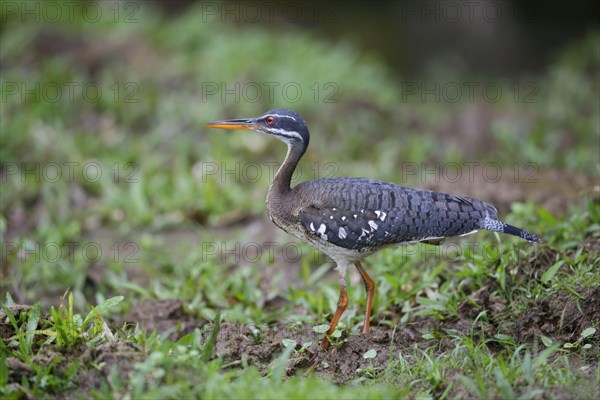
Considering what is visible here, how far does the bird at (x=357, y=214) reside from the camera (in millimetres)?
5645

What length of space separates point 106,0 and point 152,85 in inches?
194

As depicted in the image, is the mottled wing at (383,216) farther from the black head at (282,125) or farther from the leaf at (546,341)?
the leaf at (546,341)

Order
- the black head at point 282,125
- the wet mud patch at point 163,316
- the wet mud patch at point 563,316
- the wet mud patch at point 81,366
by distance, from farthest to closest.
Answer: the wet mud patch at point 163,316, the black head at point 282,125, the wet mud patch at point 563,316, the wet mud patch at point 81,366

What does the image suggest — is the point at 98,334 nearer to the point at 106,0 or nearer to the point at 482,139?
the point at 482,139

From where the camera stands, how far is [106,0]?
49.6ft

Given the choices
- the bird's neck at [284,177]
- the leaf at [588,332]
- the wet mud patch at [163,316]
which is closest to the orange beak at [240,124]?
the bird's neck at [284,177]

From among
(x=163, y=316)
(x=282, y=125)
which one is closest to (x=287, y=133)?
(x=282, y=125)

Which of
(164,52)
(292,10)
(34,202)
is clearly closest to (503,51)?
(292,10)

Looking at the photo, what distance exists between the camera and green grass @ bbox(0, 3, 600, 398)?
472 cm

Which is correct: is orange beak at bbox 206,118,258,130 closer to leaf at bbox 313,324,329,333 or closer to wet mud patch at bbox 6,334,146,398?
leaf at bbox 313,324,329,333

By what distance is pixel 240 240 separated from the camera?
8.18 metres

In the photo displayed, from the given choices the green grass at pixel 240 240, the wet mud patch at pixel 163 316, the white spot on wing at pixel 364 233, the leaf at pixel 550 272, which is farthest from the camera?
the wet mud patch at pixel 163 316

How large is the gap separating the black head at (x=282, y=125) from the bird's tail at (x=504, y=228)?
1612 millimetres

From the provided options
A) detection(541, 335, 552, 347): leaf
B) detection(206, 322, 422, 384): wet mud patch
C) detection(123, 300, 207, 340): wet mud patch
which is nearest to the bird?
detection(206, 322, 422, 384): wet mud patch
